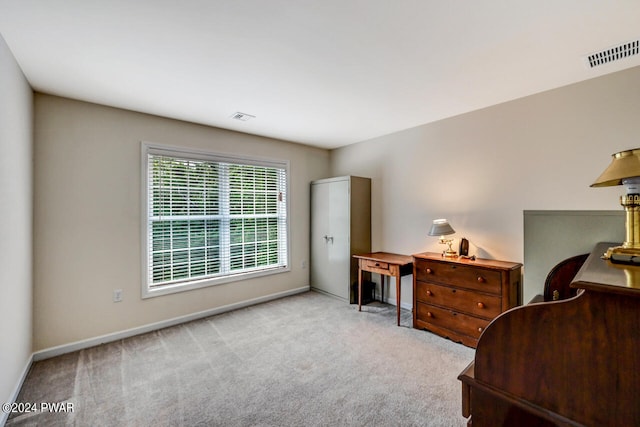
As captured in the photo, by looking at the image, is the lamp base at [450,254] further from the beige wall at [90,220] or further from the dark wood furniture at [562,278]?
the beige wall at [90,220]

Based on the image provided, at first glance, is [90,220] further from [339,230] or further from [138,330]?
[339,230]

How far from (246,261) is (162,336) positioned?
131cm

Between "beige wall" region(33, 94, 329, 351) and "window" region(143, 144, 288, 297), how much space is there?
15 centimetres

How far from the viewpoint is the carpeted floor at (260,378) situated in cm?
177

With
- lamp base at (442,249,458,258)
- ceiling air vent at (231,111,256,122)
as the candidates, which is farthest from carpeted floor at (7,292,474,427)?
ceiling air vent at (231,111,256,122)

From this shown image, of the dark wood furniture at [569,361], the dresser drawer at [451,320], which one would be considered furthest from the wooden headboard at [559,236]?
the dark wood furniture at [569,361]

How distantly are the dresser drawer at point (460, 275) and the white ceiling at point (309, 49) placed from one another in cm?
165

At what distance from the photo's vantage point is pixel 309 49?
6.18 ft

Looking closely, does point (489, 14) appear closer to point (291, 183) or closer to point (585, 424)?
point (585, 424)

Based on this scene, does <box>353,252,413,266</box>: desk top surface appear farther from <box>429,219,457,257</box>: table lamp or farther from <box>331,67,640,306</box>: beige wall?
<box>429,219,457,257</box>: table lamp

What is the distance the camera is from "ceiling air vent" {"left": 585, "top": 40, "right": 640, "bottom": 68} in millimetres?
1854

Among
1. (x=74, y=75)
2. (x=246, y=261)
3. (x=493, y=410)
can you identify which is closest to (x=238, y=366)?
(x=246, y=261)

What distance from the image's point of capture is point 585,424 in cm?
76

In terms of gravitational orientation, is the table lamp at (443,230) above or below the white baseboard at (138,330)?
above
